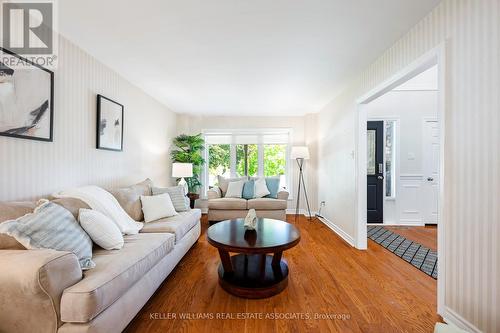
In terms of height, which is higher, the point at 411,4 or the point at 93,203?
the point at 411,4

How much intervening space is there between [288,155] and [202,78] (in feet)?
9.94

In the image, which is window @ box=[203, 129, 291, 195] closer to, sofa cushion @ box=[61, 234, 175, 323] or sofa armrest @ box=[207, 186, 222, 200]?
sofa armrest @ box=[207, 186, 222, 200]

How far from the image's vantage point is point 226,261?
84.8 inches

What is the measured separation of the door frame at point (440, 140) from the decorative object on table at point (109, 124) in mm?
3312

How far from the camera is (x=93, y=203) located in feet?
6.68

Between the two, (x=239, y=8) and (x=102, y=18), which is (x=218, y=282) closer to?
(x=239, y=8)

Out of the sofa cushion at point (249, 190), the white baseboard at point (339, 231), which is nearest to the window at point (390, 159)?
the white baseboard at point (339, 231)

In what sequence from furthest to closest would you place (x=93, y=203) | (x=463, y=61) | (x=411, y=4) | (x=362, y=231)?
(x=362, y=231) → (x=93, y=203) → (x=411, y=4) → (x=463, y=61)

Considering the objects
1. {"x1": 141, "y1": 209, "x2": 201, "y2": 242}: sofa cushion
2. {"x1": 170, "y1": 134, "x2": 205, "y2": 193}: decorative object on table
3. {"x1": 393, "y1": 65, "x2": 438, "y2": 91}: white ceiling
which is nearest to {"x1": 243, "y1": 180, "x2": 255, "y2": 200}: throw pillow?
{"x1": 170, "y1": 134, "x2": 205, "y2": 193}: decorative object on table

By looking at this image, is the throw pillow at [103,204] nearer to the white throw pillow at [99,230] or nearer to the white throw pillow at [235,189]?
the white throw pillow at [99,230]

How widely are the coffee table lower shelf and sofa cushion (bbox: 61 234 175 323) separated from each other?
2.20 ft

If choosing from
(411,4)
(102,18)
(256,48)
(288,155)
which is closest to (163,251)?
(102,18)

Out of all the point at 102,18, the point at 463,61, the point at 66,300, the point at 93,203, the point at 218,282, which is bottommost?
the point at 218,282

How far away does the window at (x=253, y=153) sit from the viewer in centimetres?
556
